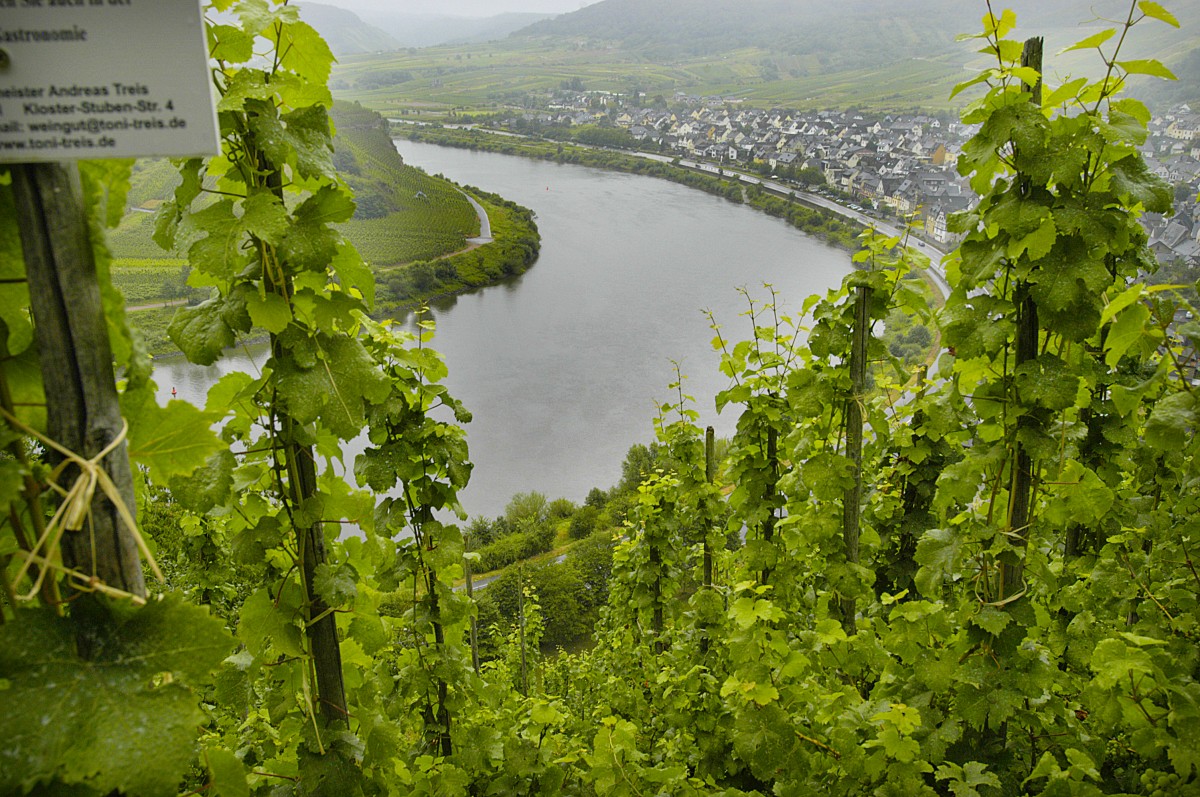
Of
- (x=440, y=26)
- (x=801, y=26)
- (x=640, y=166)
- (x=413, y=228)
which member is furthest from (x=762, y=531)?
(x=440, y=26)

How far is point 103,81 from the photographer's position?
2.48ft

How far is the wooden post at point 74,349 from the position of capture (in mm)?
777

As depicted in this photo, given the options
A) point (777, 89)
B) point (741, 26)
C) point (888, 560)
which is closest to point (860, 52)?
point (777, 89)

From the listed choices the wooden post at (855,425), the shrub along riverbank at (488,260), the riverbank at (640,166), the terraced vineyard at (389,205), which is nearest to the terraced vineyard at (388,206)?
the terraced vineyard at (389,205)

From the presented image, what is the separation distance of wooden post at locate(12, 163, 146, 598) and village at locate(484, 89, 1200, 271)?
2.22 meters

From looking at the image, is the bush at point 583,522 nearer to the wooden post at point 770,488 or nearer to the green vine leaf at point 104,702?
the wooden post at point 770,488

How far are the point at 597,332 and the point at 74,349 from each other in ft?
67.5

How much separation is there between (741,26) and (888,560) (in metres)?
36.5

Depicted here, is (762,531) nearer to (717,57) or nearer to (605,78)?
(717,57)

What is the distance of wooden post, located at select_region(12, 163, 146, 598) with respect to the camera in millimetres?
777

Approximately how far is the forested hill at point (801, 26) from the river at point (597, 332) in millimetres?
7071

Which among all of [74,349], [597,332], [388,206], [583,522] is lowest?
[583,522]

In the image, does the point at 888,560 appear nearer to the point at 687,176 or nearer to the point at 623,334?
the point at 623,334

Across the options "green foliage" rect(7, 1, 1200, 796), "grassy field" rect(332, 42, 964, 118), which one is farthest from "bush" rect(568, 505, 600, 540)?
"green foliage" rect(7, 1, 1200, 796)
